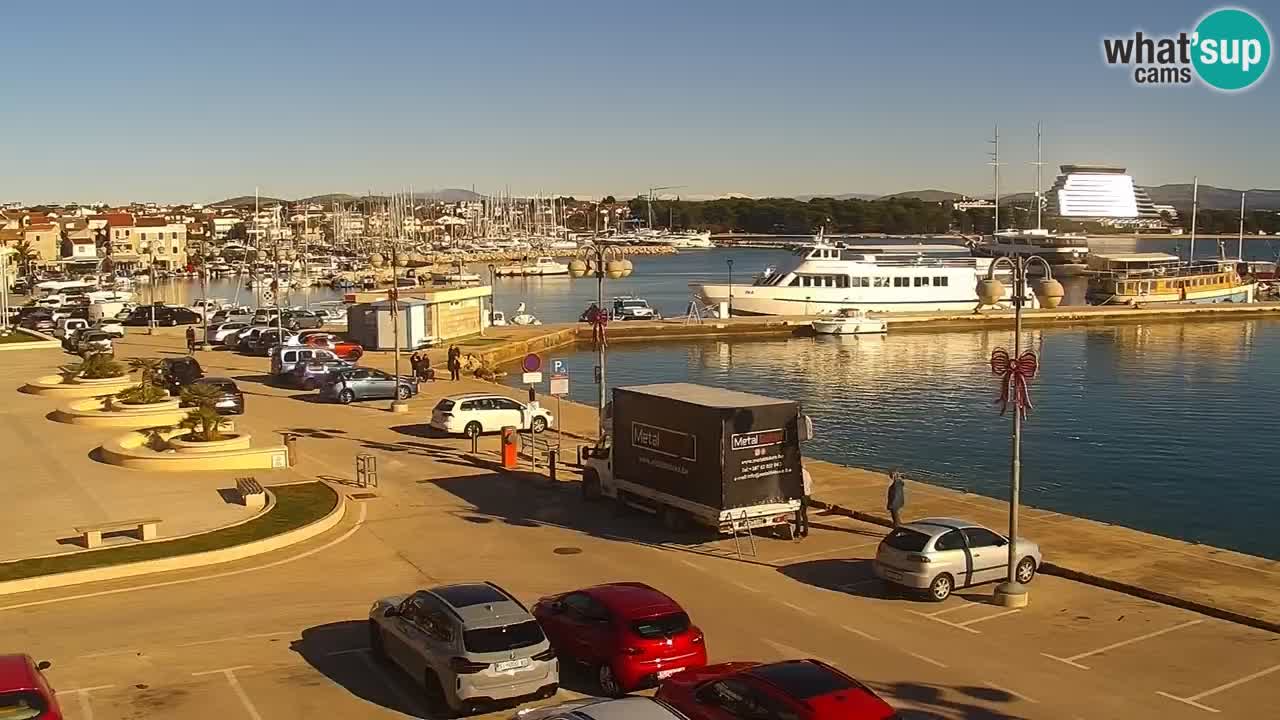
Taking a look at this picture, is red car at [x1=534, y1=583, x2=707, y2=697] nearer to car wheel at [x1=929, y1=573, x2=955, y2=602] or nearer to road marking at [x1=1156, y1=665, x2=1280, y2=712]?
road marking at [x1=1156, y1=665, x2=1280, y2=712]

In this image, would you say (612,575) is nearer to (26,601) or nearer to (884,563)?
(884,563)

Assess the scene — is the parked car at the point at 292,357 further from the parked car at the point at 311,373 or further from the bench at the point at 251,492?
the bench at the point at 251,492

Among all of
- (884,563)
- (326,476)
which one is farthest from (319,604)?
(326,476)

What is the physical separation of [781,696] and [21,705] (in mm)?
6403

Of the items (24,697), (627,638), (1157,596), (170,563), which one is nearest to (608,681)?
(627,638)

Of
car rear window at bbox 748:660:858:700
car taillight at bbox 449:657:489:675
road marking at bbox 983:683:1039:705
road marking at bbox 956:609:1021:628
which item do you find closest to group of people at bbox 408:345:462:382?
road marking at bbox 956:609:1021:628

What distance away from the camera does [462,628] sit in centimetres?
1239

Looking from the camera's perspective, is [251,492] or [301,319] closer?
[251,492]

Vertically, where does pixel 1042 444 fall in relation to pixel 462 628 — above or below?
below

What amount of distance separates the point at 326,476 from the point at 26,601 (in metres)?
9.79

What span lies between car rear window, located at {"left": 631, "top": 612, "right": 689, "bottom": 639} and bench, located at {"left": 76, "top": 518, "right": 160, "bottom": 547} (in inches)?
409

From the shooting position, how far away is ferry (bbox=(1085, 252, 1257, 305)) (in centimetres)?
10488

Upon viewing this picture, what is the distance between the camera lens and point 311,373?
41.2 metres

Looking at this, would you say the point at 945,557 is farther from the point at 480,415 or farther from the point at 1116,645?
the point at 480,415
